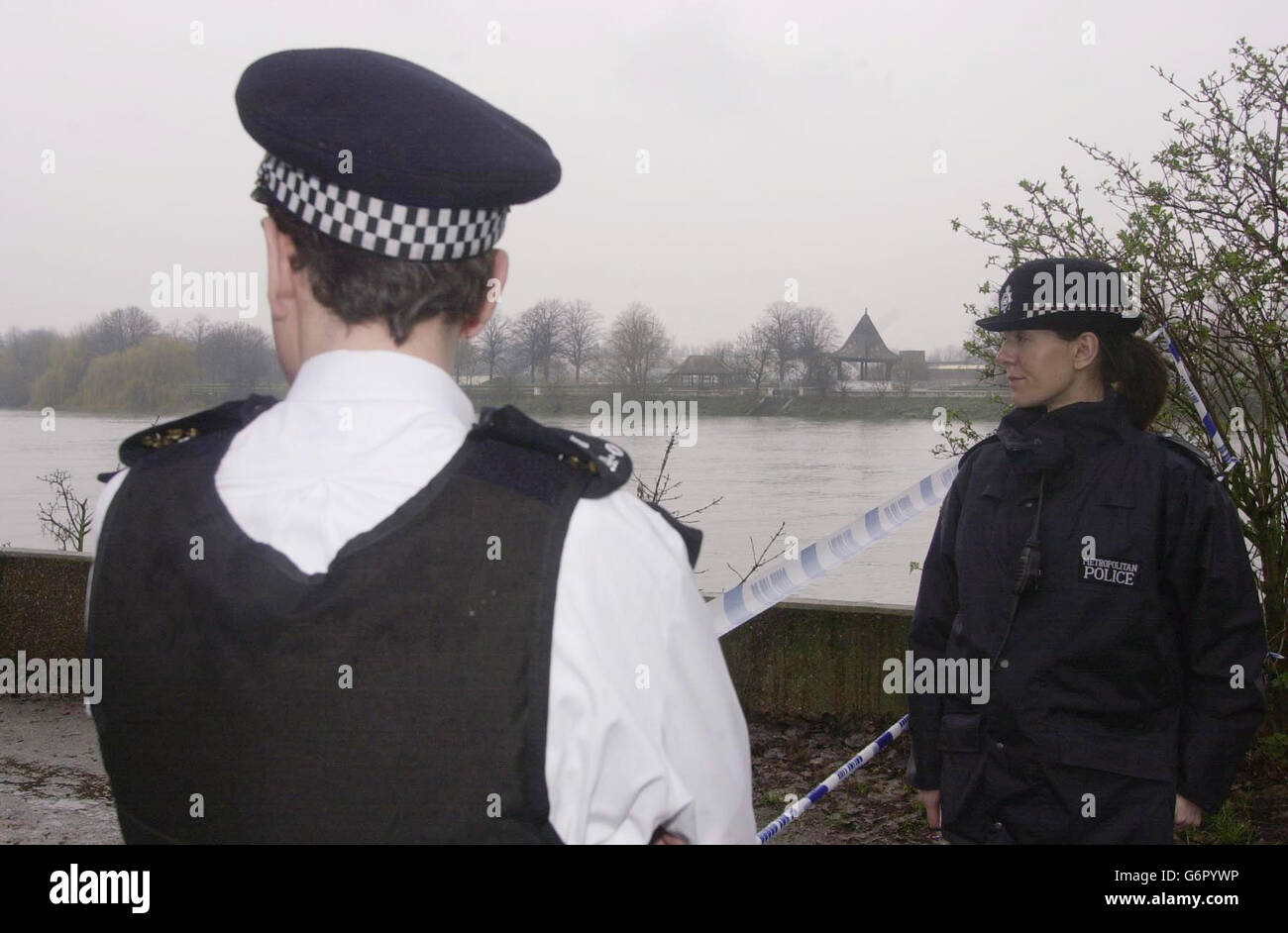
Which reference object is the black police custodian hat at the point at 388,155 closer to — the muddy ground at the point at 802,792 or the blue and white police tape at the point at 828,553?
the blue and white police tape at the point at 828,553

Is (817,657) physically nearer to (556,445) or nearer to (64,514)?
(556,445)

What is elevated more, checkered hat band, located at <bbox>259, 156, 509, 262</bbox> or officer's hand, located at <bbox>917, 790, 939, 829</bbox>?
checkered hat band, located at <bbox>259, 156, 509, 262</bbox>

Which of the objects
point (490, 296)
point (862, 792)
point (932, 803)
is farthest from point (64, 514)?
point (490, 296)

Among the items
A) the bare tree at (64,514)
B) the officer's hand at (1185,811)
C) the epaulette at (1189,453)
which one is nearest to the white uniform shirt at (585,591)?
the officer's hand at (1185,811)

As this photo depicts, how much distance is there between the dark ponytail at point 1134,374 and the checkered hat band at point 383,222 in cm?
209

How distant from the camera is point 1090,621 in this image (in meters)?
2.88

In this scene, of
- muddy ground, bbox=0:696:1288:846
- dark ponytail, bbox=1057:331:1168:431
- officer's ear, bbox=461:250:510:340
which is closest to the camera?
officer's ear, bbox=461:250:510:340

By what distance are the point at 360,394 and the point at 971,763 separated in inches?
81.8

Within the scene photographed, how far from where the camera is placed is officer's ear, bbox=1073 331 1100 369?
317 centimetres

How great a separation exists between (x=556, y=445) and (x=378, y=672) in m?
0.33

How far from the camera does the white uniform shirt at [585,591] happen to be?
136 cm
